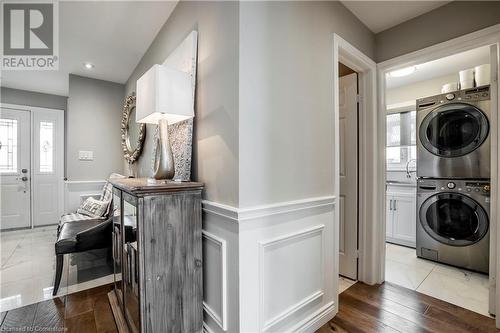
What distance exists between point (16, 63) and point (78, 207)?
204cm

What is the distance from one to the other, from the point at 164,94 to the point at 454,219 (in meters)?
3.23

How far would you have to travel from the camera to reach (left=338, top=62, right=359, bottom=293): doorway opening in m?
2.30

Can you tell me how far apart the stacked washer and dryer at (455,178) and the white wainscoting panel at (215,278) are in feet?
8.94

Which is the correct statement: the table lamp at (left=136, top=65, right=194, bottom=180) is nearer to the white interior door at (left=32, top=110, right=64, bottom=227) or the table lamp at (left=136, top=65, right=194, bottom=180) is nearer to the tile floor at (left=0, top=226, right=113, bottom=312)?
the tile floor at (left=0, top=226, right=113, bottom=312)

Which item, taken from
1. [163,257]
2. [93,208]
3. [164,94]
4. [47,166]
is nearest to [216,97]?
[164,94]

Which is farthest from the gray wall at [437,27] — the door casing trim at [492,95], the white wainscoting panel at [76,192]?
the white wainscoting panel at [76,192]

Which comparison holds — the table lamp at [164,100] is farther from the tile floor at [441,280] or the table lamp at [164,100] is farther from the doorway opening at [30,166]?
the doorway opening at [30,166]

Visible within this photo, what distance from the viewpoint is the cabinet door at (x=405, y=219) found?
10.2ft

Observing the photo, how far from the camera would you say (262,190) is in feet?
4.25


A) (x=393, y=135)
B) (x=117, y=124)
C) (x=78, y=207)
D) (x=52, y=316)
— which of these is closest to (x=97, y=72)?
(x=117, y=124)

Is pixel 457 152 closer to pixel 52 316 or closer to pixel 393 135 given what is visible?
pixel 393 135

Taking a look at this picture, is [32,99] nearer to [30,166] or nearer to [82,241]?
[30,166]

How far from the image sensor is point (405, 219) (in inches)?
125

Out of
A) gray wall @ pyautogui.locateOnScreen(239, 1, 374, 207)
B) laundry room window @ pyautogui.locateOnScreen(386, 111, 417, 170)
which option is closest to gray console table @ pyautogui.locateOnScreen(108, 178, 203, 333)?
gray wall @ pyautogui.locateOnScreen(239, 1, 374, 207)
